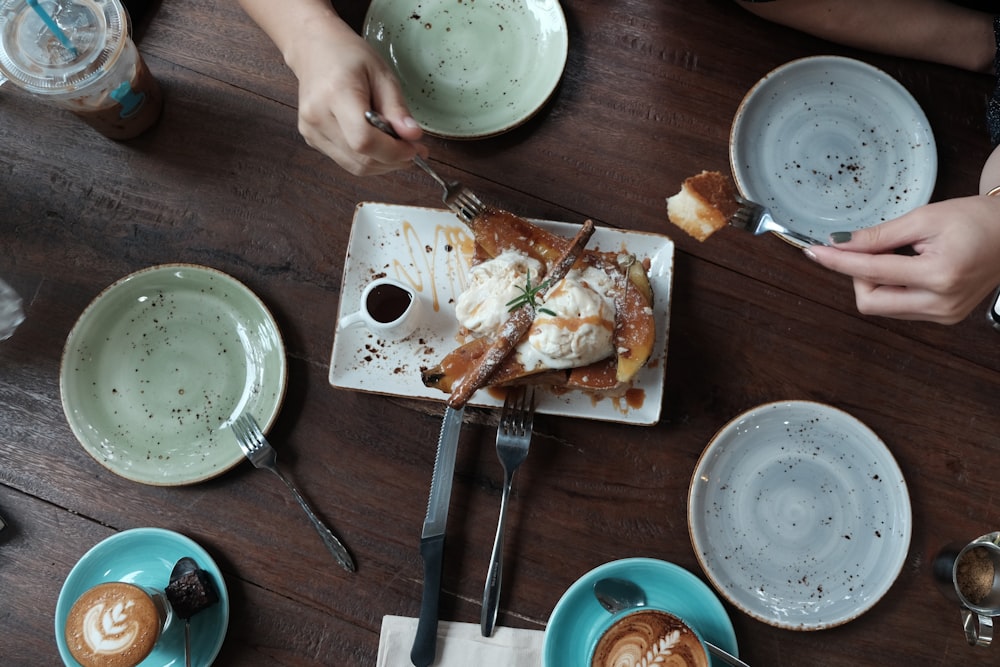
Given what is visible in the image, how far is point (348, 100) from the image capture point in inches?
45.1

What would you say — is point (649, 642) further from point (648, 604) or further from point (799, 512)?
point (799, 512)

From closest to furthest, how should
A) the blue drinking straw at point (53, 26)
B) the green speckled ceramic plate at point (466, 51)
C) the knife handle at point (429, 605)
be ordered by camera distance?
the blue drinking straw at point (53, 26) < the knife handle at point (429, 605) < the green speckled ceramic plate at point (466, 51)

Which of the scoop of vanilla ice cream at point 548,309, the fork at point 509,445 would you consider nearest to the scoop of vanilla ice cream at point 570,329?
the scoop of vanilla ice cream at point 548,309

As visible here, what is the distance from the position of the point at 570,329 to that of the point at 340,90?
0.55 metres

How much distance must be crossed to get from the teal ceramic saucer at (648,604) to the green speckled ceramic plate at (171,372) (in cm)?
69

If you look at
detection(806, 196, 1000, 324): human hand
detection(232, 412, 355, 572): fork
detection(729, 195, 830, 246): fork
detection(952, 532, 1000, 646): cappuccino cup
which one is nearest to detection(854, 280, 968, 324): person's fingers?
detection(806, 196, 1000, 324): human hand

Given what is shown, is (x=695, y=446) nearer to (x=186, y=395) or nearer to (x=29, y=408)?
(x=186, y=395)

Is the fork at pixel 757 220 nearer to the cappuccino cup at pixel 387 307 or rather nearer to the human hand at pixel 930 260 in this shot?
the human hand at pixel 930 260

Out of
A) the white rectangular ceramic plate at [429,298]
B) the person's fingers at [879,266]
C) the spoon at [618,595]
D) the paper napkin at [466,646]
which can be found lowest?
the paper napkin at [466,646]

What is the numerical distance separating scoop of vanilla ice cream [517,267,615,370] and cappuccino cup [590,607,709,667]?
1.51 ft

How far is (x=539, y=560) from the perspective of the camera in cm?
142

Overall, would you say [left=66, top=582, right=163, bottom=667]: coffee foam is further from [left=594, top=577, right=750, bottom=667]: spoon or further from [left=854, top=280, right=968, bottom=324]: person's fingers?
[left=854, top=280, right=968, bottom=324]: person's fingers

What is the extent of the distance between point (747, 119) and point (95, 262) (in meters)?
1.39

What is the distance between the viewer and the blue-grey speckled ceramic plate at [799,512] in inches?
54.2
